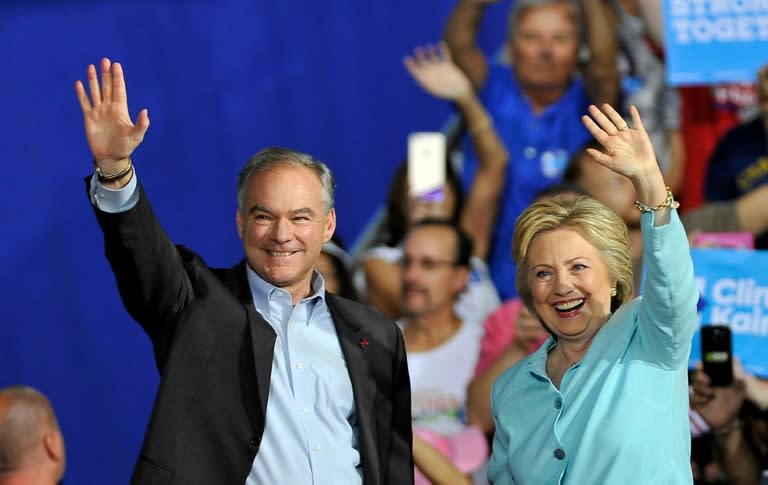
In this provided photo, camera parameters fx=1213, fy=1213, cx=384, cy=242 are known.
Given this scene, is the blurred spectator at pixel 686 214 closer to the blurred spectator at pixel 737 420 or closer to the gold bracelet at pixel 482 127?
the blurred spectator at pixel 737 420

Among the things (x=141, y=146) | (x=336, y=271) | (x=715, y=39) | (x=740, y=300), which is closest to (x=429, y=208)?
(x=336, y=271)

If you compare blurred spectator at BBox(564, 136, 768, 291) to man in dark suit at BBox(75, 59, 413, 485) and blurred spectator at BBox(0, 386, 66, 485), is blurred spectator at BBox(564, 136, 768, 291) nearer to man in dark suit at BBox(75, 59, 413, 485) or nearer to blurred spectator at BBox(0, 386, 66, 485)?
man in dark suit at BBox(75, 59, 413, 485)

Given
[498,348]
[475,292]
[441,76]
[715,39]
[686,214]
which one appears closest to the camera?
[715,39]

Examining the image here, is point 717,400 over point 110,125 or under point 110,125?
under

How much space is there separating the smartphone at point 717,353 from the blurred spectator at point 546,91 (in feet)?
4.74

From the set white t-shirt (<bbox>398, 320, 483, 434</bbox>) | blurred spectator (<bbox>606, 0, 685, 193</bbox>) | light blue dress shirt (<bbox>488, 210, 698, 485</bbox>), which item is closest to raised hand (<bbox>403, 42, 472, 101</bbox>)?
blurred spectator (<bbox>606, 0, 685, 193</bbox>)

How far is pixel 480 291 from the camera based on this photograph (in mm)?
4902

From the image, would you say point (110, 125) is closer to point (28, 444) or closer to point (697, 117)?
point (28, 444)

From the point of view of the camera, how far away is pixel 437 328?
455 centimetres

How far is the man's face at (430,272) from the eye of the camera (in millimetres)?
4559

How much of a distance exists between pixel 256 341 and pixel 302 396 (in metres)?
Result: 0.15

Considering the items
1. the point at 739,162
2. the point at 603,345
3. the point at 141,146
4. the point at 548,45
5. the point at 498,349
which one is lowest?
the point at 498,349

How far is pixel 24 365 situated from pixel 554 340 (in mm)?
2362

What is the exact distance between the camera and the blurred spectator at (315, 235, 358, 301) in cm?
436
